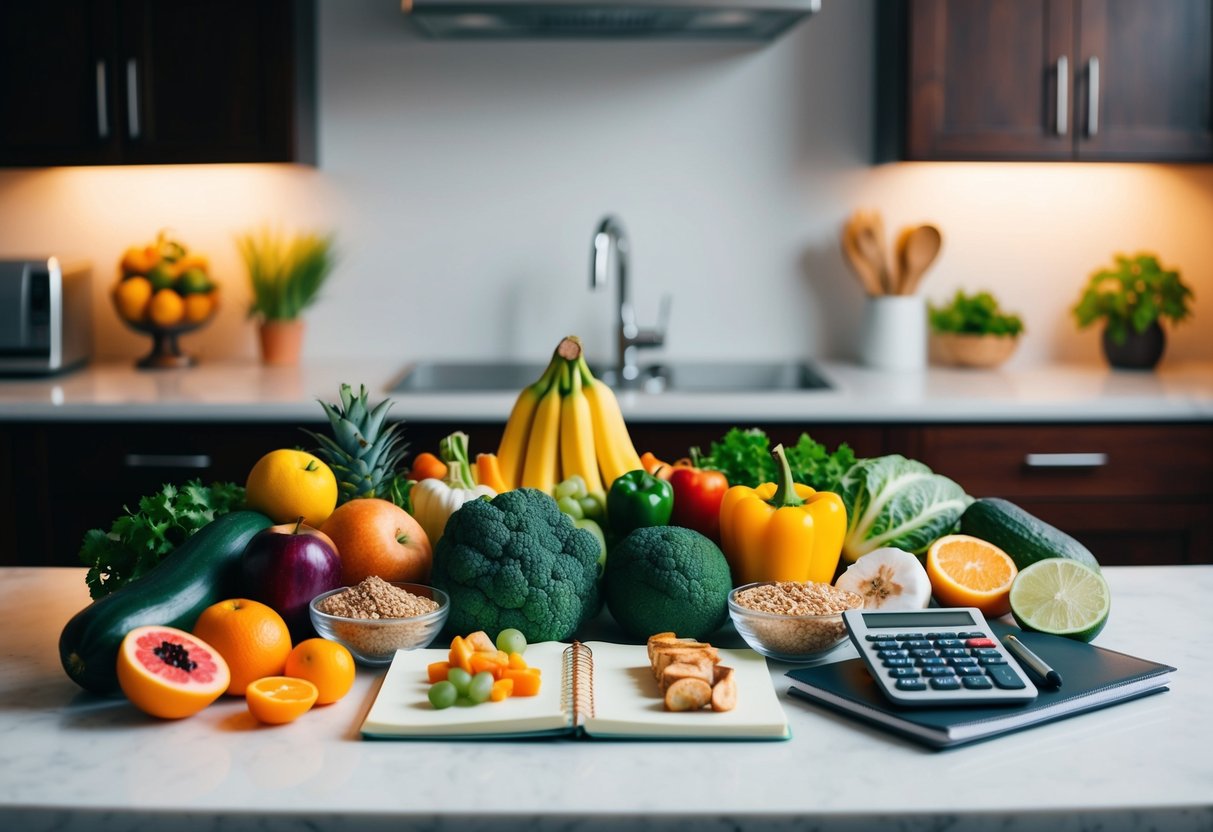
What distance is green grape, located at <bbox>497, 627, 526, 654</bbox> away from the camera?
1.34 m

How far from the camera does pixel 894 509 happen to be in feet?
5.41

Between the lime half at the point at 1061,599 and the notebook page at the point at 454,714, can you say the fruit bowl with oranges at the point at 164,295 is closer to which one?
the notebook page at the point at 454,714

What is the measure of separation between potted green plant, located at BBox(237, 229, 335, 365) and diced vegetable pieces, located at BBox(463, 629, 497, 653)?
239cm

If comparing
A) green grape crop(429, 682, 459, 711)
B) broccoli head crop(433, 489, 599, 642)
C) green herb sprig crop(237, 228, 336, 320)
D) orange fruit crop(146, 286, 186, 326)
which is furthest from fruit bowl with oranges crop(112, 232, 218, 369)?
green grape crop(429, 682, 459, 711)

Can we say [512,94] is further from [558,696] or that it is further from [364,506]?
[558,696]

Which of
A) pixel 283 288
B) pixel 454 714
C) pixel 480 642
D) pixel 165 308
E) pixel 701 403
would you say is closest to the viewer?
pixel 454 714

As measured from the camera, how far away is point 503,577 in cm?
138

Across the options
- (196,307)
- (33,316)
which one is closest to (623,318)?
(196,307)

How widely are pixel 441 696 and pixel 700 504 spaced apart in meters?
0.52

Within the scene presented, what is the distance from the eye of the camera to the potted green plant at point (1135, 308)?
345cm

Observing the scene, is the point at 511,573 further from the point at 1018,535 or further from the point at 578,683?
the point at 1018,535

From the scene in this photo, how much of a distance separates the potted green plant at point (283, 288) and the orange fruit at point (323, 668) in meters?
2.40

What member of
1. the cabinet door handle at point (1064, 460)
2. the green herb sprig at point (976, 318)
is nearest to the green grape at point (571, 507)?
the cabinet door handle at point (1064, 460)

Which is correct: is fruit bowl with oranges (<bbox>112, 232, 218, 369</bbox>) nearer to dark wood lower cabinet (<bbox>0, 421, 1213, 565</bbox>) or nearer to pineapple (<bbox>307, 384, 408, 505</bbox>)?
dark wood lower cabinet (<bbox>0, 421, 1213, 565</bbox>)
